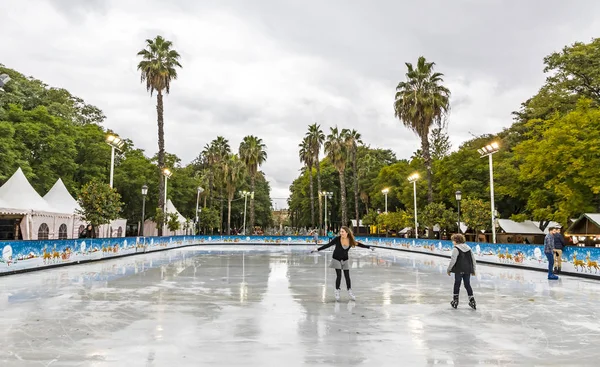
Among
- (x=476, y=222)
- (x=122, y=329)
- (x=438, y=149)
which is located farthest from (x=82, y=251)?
(x=438, y=149)

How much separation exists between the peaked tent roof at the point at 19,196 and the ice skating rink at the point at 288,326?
18.9m

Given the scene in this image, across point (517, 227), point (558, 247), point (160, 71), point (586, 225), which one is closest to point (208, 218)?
point (160, 71)

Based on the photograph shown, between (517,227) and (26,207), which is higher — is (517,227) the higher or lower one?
the lower one

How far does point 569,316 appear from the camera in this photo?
9039mm

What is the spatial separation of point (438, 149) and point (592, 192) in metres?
55.1

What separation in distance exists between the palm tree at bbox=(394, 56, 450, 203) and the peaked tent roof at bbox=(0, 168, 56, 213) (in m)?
29.3

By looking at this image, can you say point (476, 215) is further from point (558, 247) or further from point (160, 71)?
point (160, 71)

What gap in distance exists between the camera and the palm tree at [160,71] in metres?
41.3

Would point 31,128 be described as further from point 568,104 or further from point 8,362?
point 568,104

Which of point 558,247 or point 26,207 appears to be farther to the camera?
point 26,207

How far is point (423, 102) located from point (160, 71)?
77.5ft

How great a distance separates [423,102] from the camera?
37875 mm

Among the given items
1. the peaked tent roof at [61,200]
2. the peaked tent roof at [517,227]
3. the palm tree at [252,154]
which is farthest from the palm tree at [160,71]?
the peaked tent roof at [517,227]

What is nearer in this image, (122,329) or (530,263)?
(122,329)
